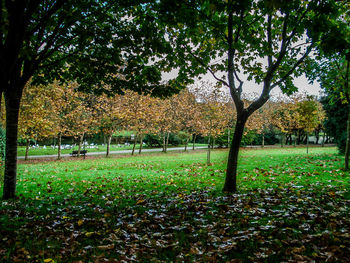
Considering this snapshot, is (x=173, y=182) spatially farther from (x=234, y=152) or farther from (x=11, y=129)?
(x=11, y=129)

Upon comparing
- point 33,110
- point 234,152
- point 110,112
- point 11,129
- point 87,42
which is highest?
point 87,42

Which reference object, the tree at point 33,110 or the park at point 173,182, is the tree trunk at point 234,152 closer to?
the park at point 173,182

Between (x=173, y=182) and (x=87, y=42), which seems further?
(x=173, y=182)

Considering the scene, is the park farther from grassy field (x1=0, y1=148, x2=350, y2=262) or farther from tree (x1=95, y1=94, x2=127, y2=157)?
tree (x1=95, y1=94, x2=127, y2=157)

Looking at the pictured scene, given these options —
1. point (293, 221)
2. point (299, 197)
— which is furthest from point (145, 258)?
point (299, 197)

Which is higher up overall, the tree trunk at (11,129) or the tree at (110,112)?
the tree at (110,112)

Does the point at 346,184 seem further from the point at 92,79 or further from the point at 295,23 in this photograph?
the point at 92,79

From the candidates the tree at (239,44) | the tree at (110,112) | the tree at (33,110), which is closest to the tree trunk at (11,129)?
the tree at (239,44)

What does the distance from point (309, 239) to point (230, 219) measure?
5.22 feet

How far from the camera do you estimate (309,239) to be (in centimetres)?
363

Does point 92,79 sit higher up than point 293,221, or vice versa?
point 92,79

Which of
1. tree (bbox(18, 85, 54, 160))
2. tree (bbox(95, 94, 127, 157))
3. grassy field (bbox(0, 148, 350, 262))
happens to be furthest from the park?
tree (bbox(95, 94, 127, 157))

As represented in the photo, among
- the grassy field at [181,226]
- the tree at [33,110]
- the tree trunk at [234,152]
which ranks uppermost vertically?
the tree at [33,110]

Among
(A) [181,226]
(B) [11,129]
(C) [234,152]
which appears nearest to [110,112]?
(B) [11,129]
